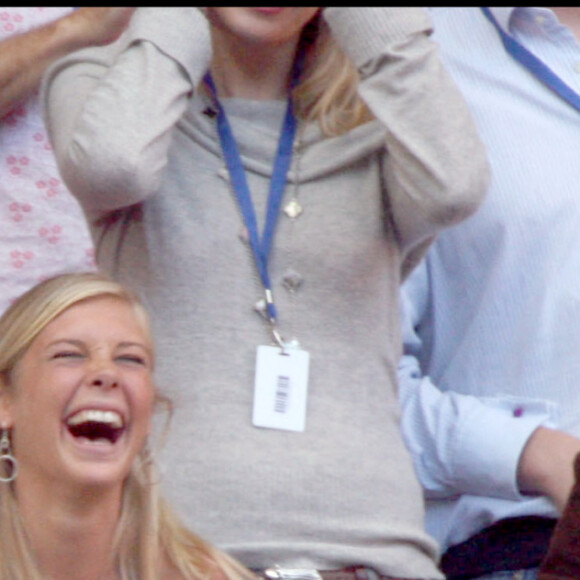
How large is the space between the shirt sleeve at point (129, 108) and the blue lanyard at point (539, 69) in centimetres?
66

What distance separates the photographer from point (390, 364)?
5.90 feet

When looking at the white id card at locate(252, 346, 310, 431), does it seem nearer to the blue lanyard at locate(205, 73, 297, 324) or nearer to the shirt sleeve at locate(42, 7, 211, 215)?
the blue lanyard at locate(205, 73, 297, 324)

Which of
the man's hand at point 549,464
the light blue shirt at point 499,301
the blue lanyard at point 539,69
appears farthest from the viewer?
the blue lanyard at point 539,69

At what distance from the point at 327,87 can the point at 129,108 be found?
35 centimetres

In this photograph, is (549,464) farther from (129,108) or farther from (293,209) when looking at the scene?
(129,108)

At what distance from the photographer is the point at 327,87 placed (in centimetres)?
194

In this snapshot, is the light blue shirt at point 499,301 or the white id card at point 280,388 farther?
the light blue shirt at point 499,301

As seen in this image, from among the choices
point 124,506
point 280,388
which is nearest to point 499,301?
point 280,388

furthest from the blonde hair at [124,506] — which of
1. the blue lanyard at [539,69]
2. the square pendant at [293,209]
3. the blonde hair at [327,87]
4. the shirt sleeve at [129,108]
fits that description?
the blue lanyard at [539,69]

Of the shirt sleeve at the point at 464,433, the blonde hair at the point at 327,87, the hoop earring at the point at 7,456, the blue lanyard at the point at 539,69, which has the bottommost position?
the shirt sleeve at the point at 464,433

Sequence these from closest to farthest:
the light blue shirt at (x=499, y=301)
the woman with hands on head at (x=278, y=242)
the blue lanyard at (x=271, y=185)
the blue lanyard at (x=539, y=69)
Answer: the woman with hands on head at (x=278, y=242)
the blue lanyard at (x=271, y=185)
the light blue shirt at (x=499, y=301)
the blue lanyard at (x=539, y=69)

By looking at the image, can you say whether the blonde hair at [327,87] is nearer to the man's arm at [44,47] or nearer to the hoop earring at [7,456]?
the man's arm at [44,47]

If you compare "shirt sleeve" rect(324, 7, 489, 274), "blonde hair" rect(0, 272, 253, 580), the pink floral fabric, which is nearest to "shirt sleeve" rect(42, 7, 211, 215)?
"blonde hair" rect(0, 272, 253, 580)

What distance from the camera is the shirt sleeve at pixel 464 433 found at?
6.46ft
